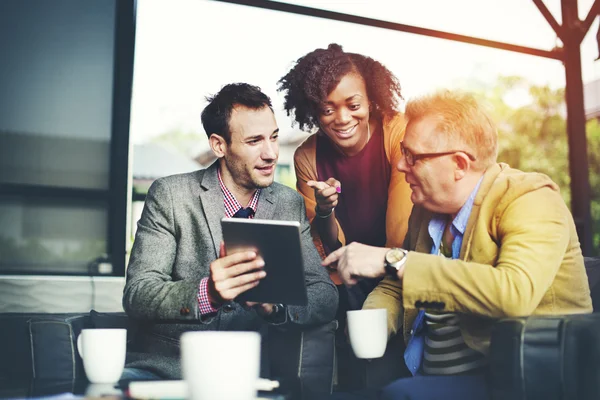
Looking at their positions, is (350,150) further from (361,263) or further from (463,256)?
(361,263)

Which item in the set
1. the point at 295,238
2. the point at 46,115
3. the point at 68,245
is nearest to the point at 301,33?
the point at 46,115

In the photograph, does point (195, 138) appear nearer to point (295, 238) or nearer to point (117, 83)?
point (117, 83)

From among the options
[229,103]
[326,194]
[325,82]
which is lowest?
[326,194]

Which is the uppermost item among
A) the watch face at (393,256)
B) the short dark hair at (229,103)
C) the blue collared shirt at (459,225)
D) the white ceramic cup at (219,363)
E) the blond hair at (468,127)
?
the short dark hair at (229,103)

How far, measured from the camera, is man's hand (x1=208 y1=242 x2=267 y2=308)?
174cm

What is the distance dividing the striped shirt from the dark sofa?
11.7 inches

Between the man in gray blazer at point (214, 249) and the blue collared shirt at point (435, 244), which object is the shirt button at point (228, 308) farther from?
the blue collared shirt at point (435, 244)

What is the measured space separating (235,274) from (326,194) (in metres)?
0.95

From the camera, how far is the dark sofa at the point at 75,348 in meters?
1.77

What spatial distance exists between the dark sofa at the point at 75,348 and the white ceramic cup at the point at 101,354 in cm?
19

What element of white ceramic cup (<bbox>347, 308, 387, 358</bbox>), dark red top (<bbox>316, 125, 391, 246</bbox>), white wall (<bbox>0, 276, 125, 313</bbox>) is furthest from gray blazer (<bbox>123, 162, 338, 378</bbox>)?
white wall (<bbox>0, 276, 125, 313</bbox>)

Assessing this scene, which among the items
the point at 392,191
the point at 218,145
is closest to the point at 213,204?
the point at 218,145

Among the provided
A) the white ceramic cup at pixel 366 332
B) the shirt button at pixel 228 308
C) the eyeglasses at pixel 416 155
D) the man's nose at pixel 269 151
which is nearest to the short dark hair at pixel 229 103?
the man's nose at pixel 269 151

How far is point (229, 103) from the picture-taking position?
8.22 ft
